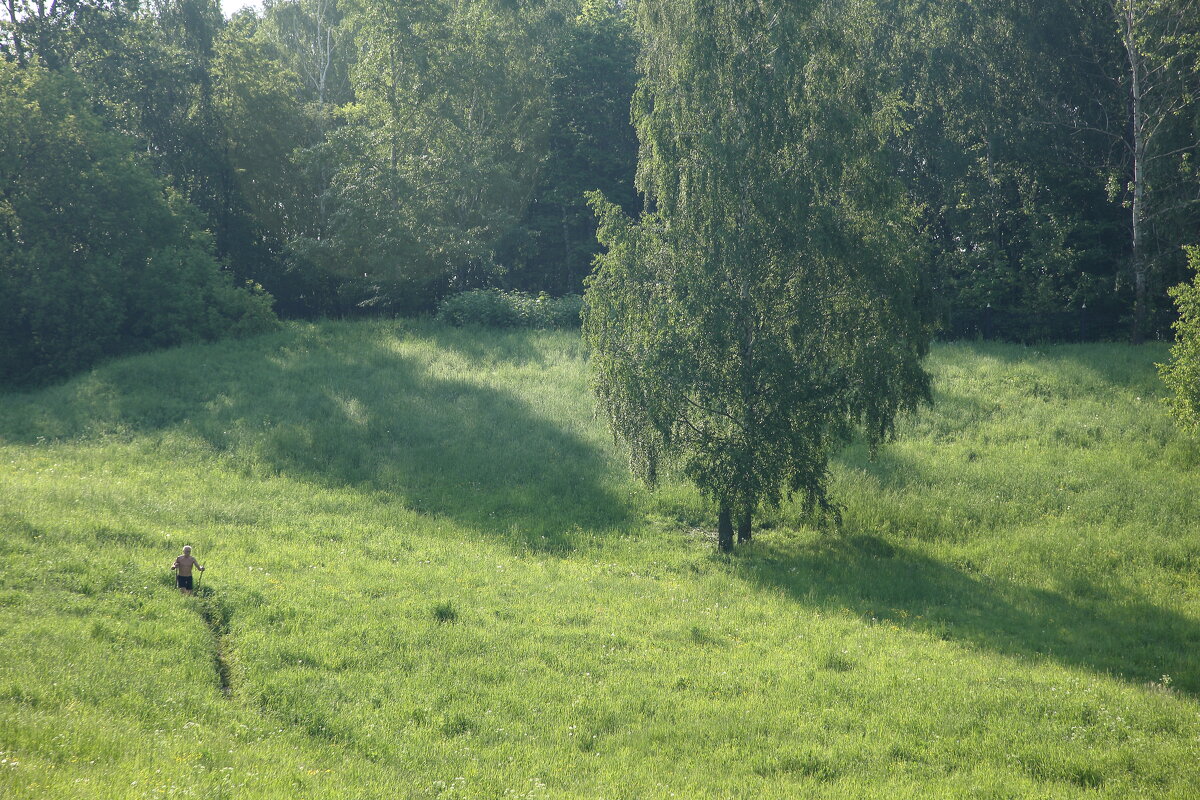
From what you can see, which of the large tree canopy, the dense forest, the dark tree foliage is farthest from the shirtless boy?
the dark tree foliage

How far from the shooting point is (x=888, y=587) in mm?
18516

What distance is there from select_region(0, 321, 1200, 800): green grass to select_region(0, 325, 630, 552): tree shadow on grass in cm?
19

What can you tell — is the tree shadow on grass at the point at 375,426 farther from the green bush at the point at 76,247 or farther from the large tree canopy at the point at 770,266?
the large tree canopy at the point at 770,266

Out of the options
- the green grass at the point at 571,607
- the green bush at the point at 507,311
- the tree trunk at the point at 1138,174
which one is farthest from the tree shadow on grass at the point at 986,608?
the green bush at the point at 507,311

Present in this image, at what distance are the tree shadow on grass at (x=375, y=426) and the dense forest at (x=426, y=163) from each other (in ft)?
21.4

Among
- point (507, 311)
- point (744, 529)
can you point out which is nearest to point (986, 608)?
point (744, 529)

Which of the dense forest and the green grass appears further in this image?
the dense forest

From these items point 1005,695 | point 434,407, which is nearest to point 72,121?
point 434,407

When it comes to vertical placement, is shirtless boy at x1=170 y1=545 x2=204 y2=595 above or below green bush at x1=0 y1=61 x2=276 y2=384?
below

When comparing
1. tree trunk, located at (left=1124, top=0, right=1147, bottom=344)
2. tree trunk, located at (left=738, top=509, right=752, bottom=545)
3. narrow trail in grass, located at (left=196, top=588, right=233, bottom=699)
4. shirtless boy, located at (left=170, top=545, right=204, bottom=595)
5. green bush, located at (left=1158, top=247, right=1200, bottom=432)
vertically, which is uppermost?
tree trunk, located at (left=1124, top=0, right=1147, bottom=344)

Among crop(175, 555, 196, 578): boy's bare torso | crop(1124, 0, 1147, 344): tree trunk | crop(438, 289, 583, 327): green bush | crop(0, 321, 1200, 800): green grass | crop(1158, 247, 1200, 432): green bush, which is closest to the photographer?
crop(0, 321, 1200, 800): green grass

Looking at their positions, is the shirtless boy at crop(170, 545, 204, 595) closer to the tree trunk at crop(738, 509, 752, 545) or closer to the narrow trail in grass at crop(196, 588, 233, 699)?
the narrow trail in grass at crop(196, 588, 233, 699)

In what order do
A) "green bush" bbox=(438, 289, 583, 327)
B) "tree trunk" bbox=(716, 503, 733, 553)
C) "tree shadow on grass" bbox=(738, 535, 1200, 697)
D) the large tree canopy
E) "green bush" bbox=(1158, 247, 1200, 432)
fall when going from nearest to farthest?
"tree shadow on grass" bbox=(738, 535, 1200, 697), the large tree canopy, "green bush" bbox=(1158, 247, 1200, 432), "tree trunk" bbox=(716, 503, 733, 553), "green bush" bbox=(438, 289, 583, 327)

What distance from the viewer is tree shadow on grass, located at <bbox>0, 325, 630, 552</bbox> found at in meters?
25.1
